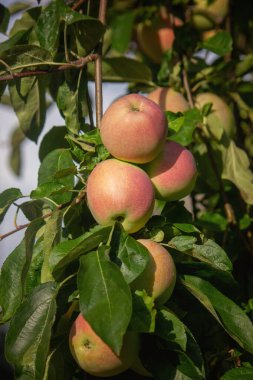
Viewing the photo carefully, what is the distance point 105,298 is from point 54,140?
0.61 m

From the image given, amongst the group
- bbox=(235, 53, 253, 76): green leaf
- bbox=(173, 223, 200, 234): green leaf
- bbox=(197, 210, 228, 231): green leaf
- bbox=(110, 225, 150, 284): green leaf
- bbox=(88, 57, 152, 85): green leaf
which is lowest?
bbox=(197, 210, 228, 231): green leaf

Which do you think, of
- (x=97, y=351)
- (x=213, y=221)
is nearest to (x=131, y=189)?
(x=97, y=351)

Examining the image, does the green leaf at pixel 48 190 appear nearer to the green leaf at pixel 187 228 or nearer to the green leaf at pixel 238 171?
the green leaf at pixel 187 228

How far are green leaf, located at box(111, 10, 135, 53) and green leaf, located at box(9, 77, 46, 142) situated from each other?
0.35 m

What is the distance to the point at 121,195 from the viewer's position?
850 mm

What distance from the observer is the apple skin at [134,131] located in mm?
879

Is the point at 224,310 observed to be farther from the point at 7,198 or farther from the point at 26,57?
the point at 26,57

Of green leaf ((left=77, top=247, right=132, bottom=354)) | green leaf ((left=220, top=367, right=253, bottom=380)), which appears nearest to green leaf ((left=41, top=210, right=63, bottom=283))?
green leaf ((left=77, top=247, right=132, bottom=354))

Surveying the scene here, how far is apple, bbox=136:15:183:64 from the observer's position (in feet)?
5.23

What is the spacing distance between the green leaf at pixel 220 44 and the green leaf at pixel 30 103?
17.1 inches

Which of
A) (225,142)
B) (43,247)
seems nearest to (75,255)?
(43,247)

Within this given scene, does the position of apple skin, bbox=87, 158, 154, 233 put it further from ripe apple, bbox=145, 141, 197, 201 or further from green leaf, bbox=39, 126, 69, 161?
green leaf, bbox=39, 126, 69, 161

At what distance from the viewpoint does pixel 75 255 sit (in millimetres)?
839

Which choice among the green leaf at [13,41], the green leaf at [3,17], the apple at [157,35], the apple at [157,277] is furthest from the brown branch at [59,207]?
the apple at [157,35]
